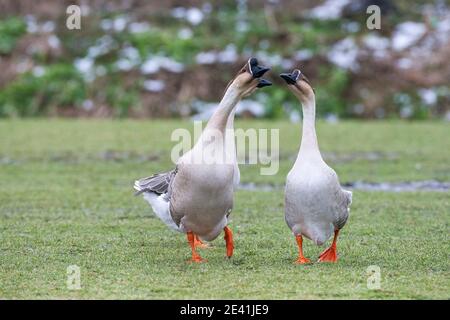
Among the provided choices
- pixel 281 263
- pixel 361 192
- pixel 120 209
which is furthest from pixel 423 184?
pixel 281 263

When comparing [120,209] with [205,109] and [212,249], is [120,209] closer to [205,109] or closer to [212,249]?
[212,249]

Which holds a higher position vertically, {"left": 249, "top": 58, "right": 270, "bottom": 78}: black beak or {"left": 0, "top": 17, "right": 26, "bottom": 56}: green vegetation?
{"left": 0, "top": 17, "right": 26, "bottom": 56}: green vegetation

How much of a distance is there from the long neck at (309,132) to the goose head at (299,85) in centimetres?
4

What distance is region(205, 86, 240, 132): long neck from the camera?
24.1 feet

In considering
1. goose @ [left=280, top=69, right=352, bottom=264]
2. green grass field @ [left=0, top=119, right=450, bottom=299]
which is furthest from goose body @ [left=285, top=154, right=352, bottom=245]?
green grass field @ [left=0, top=119, right=450, bottom=299]

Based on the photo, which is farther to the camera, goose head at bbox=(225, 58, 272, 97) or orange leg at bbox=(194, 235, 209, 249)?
orange leg at bbox=(194, 235, 209, 249)

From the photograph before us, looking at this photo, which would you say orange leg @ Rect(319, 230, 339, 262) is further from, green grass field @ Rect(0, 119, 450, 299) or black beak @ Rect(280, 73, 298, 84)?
black beak @ Rect(280, 73, 298, 84)

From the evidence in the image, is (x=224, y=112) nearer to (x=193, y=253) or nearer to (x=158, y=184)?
(x=193, y=253)

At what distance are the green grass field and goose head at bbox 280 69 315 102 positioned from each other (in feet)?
4.62

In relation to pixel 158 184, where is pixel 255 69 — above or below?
above

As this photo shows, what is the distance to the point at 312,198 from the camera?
7195mm

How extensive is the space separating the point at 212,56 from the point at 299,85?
1642 cm
